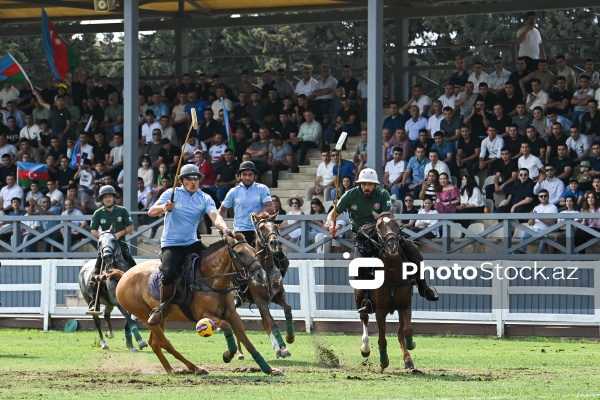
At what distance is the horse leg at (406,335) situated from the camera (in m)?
15.4

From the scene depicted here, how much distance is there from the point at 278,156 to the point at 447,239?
252 inches

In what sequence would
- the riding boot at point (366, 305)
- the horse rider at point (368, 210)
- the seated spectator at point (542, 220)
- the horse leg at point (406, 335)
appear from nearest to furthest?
1. the horse leg at point (406, 335)
2. the horse rider at point (368, 210)
3. the riding boot at point (366, 305)
4. the seated spectator at point (542, 220)

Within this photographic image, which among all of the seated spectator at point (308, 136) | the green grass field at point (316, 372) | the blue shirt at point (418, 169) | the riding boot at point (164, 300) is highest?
the seated spectator at point (308, 136)

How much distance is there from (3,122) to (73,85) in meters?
1.96

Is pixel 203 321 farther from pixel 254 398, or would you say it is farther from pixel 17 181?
pixel 17 181

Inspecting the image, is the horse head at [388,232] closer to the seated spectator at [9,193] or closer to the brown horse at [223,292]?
the brown horse at [223,292]

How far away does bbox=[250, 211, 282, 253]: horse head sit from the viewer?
643 inches

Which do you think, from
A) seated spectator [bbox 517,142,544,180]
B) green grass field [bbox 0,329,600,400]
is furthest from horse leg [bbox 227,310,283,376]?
seated spectator [bbox 517,142,544,180]

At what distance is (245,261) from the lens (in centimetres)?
1449

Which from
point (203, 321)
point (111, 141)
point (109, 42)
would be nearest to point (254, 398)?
point (203, 321)

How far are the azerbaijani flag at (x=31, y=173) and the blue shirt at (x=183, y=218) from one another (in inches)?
583

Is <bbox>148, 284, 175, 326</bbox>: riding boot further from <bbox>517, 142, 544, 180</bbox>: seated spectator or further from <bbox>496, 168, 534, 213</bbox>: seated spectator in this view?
<bbox>517, 142, 544, 180</bbox>: seated spectator

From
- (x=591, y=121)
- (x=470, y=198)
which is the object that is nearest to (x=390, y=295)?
(x=470, y=198)

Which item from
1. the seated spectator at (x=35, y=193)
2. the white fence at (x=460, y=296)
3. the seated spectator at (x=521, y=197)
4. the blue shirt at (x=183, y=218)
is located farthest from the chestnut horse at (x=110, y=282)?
the seated spectator at (x=35, y=193)
